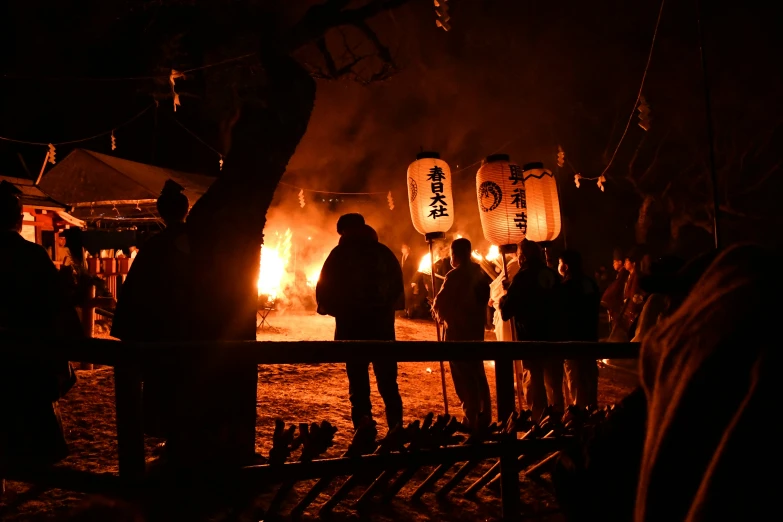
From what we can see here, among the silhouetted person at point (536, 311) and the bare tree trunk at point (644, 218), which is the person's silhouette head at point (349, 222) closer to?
the silhouetted person at point (536, 311)

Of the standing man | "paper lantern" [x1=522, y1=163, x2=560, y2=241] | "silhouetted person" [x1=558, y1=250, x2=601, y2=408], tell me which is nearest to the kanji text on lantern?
"paper lantern" [x1=522, y1=163, x2=560, y2=241]

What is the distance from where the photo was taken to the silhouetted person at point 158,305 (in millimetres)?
3389

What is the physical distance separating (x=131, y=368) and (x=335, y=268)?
9.42ft

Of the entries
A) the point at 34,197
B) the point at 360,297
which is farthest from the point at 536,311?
the point at 34,197

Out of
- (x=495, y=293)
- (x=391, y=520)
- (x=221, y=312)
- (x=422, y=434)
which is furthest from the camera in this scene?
(x=495, y=293)

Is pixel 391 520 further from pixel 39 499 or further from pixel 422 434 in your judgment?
pixel 39 499

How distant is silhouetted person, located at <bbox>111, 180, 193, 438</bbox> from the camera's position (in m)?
3.39

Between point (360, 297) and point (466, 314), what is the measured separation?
160cm

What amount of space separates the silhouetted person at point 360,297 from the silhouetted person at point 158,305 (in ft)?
5.80

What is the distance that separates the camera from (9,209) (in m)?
3.54

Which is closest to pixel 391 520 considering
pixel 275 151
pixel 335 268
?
pixel 335 268

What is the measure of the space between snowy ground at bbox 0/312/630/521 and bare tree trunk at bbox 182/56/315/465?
780 mm

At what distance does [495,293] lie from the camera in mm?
7648

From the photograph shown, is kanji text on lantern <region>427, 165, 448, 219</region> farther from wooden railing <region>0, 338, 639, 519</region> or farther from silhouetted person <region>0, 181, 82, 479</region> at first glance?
silhouetted person <region>0, 181, 82, 479</region>
